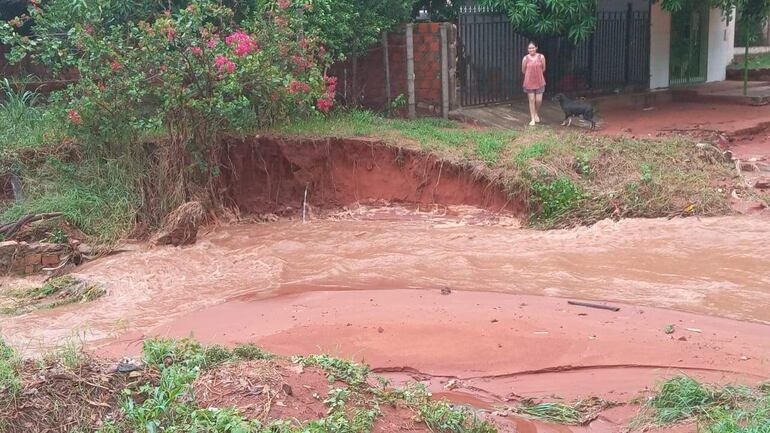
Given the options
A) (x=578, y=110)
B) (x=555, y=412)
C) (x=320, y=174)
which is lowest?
(x=555, y=412)

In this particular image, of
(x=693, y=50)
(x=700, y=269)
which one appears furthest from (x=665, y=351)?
(x=693, y=50)

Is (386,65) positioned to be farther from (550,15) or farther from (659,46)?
(659,46)

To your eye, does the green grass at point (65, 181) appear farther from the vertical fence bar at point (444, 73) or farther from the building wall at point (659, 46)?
the building wall at point (659, 46)

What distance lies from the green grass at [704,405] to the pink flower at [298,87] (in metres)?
7.06

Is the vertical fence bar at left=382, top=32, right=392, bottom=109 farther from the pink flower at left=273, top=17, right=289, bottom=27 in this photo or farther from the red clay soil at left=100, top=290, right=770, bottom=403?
the red clay soil at left=100, top=290, right=770, bottom=403

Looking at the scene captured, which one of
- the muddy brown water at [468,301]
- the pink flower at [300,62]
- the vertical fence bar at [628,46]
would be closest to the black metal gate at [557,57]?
the vertical fence bar at [628,46]

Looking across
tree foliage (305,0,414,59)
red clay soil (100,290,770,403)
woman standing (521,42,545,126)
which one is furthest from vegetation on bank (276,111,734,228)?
red clay soil (100,290,770,403)

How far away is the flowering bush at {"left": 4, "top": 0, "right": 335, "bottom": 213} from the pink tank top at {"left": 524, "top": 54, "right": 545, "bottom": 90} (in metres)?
4.90

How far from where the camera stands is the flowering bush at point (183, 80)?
10.3m

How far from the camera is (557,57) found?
1833 centimetres

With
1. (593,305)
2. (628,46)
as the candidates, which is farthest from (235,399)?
(628,46)

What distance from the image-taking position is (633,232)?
1012cm

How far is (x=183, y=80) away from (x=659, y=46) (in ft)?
Answer: 46.5

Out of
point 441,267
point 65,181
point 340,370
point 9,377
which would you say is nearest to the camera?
point 9,377
